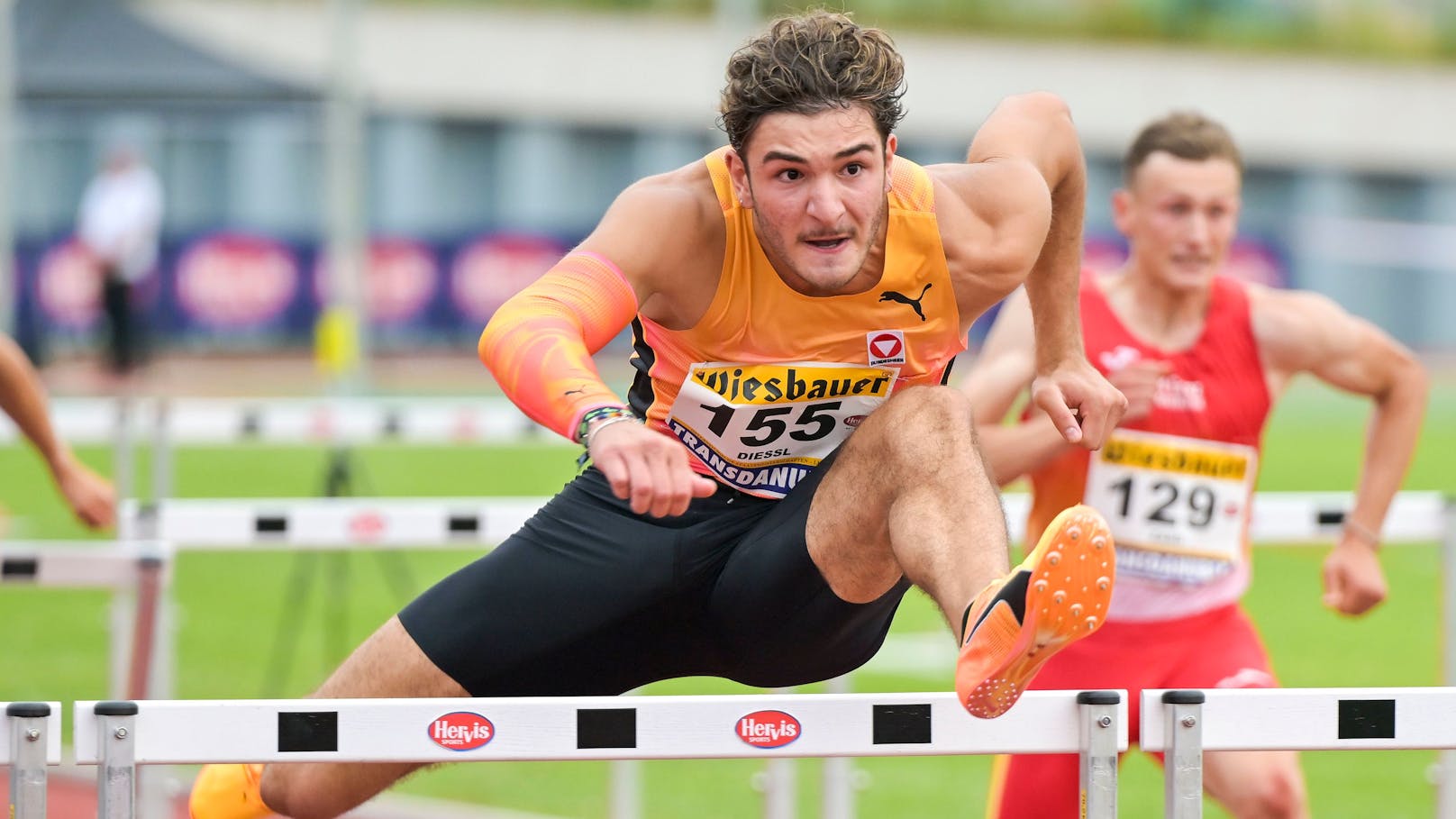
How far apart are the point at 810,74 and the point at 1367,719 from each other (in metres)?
1.38

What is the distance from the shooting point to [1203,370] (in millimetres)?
4641

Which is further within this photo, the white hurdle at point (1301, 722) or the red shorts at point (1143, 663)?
the red shorts at point (1143, 663)

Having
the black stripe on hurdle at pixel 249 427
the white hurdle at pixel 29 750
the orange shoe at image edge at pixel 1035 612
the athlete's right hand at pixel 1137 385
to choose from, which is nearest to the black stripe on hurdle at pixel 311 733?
the white hurdle at pixel 29 750

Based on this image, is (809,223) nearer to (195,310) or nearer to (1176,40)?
(195,310)

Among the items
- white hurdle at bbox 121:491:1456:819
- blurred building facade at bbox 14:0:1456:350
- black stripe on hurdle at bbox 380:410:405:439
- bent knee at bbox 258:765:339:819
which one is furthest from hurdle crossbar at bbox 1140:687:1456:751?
blurred building facade at bbox 14:0:1456:350

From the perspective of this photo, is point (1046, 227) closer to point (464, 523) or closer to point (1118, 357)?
point (1118, 357)

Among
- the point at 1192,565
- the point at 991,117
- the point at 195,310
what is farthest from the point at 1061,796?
the point at 195,310

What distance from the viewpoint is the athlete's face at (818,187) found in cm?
327

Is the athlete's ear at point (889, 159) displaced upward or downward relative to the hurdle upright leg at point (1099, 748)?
upward

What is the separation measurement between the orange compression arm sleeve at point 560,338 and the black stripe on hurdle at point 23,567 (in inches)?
74.7

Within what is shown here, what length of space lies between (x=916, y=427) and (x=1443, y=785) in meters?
2.24

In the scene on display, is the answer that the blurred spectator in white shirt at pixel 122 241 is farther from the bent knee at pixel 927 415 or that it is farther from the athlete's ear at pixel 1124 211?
the bent knee at pixel 927 415

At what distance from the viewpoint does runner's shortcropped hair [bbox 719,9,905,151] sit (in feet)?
10.8

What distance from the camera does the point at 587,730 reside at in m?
2.64
